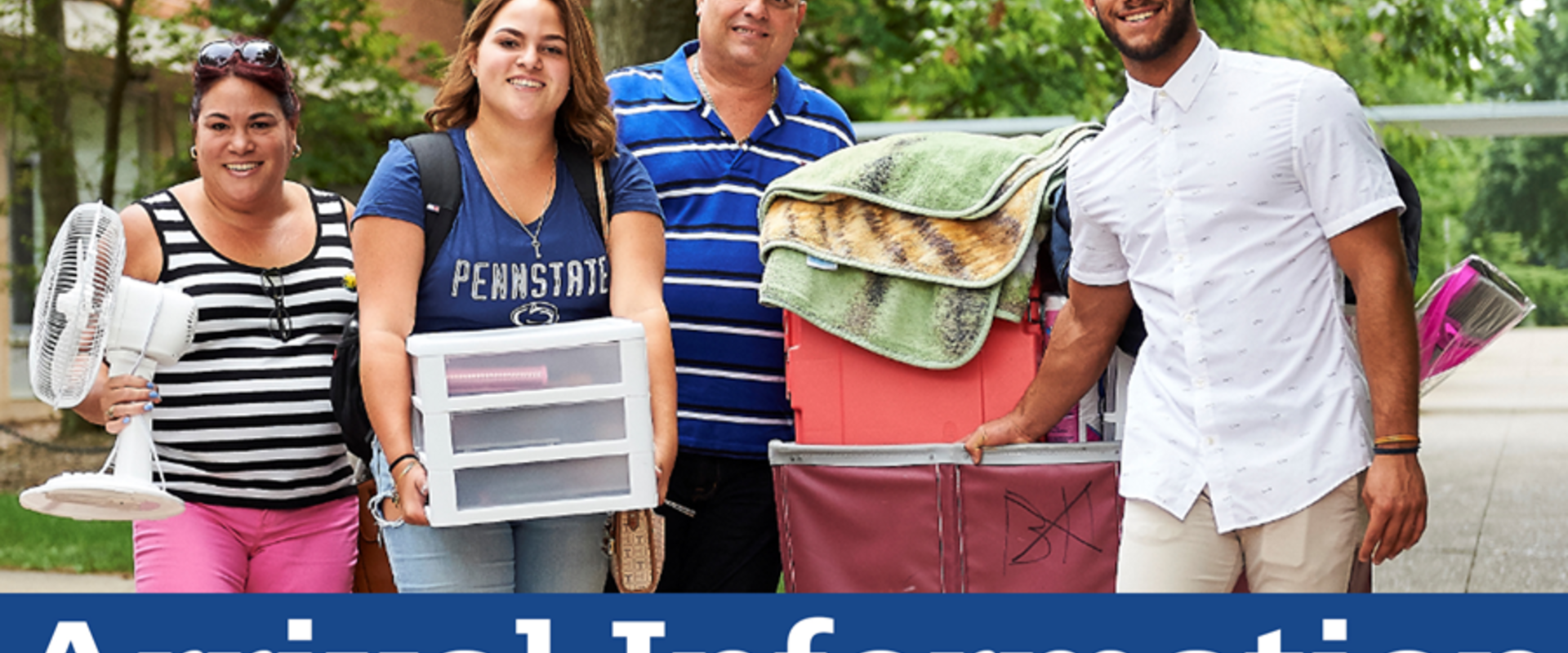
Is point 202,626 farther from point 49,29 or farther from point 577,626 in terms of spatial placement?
point 49,29

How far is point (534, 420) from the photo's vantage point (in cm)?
272

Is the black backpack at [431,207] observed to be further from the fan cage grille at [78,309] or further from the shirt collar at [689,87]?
the shirt collar at [689,87]

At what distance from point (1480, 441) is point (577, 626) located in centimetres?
1142

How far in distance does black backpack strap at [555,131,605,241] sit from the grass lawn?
575 cm

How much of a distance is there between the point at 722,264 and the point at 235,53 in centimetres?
107

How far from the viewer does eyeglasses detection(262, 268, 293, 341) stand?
306 cm

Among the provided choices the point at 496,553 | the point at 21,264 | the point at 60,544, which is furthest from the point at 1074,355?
the point at 21,264

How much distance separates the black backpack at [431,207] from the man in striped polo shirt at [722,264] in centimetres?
50

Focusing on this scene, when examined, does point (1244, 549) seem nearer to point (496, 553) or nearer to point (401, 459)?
point (496, 553)

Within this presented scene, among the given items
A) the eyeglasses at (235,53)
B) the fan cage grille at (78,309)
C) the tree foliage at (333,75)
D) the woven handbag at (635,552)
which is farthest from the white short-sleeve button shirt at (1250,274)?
the tree foliage at (333,75)

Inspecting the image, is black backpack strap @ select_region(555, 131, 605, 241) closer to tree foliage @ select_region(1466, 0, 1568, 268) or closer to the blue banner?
the blue banner

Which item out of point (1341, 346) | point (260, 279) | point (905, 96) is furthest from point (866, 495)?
point (905, 96)

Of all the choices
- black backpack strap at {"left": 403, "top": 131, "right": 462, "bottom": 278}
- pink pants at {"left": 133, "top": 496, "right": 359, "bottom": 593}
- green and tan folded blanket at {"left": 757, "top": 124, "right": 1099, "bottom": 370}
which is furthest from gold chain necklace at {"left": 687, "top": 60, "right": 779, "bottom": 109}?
pink pants at {"left": 133, "top": 496, "right": 359, "bottom": 593}

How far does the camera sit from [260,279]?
306 centimetres
